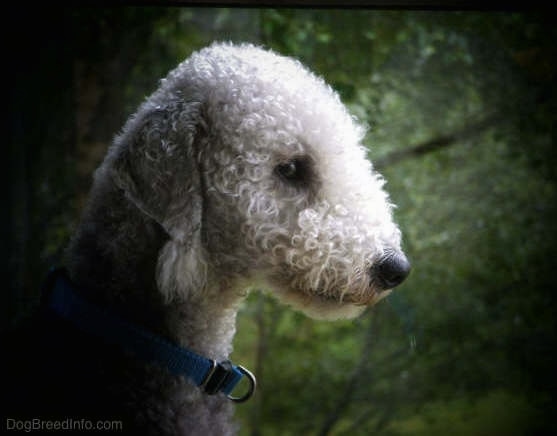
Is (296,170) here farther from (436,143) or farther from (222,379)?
(436,143)

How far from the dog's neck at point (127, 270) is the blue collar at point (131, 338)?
38mm

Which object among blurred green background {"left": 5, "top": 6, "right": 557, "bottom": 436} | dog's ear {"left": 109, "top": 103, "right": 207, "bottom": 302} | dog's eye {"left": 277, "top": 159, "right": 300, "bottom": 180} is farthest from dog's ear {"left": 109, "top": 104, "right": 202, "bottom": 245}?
blurred green background {"left": 5, "top": 6, "right": 557, "bottom": 436}

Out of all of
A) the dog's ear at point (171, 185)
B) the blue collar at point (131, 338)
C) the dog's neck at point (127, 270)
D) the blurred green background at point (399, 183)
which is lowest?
the blue collar at point (131, 338)

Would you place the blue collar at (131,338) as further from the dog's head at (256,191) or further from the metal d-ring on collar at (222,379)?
the dog's head at (256,191)

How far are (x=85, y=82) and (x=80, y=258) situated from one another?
3.39ft

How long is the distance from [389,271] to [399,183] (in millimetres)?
1358

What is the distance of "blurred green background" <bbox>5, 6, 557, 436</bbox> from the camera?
1940 millimetres

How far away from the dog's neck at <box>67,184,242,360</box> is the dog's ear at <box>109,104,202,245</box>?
61 mm

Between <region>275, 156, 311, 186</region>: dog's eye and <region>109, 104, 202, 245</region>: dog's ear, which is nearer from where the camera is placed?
<region>109, 104, 202, 245</region>: dog's ear

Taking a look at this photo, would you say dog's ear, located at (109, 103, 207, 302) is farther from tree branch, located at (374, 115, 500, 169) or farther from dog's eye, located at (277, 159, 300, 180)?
tree branch, located at (374, 115, 500, 169)

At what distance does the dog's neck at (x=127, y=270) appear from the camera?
125cm

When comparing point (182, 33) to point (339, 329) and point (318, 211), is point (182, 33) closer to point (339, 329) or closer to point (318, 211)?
point (318, 211)

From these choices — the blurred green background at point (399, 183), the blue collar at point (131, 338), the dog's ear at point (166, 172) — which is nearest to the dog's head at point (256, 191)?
the dog's ear at point (166, 172)

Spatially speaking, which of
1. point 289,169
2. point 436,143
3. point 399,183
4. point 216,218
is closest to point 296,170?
point 289,169
